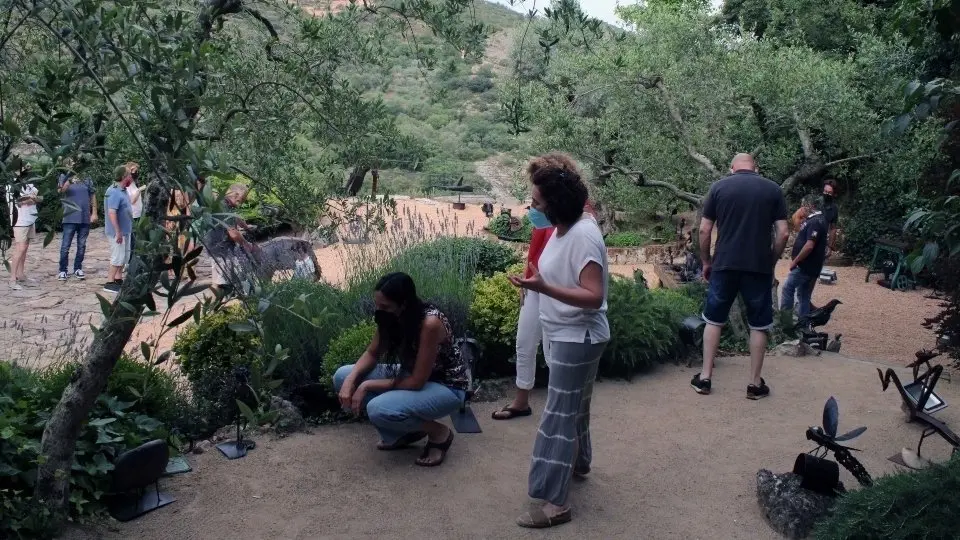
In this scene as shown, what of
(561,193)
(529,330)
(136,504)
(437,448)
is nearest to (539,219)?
(529,330)

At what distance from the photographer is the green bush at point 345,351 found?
556 centimetres

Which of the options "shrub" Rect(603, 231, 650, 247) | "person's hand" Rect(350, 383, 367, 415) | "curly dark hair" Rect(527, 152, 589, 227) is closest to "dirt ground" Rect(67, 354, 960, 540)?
"person's hand" Rect(350, 383, 367, 415)

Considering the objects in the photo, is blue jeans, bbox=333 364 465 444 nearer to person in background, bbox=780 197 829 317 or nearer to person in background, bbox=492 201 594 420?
person in background, bbox=492 201 594 420

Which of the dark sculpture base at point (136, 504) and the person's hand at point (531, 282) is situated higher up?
the person's hand at point (531, 282)

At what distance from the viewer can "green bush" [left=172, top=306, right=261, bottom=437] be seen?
215 inches

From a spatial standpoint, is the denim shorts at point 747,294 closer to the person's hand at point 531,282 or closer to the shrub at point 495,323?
the shrub at point 495,323

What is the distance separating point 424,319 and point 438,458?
0.88 m

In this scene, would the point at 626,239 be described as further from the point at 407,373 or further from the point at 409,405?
the point at 409,405

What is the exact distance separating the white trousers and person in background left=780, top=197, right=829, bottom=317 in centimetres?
410

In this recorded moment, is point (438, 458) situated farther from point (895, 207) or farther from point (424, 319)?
point (895, 207)

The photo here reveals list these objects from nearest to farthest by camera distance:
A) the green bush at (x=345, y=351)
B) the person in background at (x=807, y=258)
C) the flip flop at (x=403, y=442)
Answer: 1. the flip flop at (x=403, y=442)
2. the green bush at (x=345, y=351)
3. the person in background at (x=807, y=258)

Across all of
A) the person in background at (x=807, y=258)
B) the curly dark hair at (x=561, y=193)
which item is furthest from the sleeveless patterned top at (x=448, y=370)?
the person in background at (x=807, y=258)

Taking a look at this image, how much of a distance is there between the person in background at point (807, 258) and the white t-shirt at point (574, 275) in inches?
206

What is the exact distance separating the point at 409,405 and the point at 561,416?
96cm
